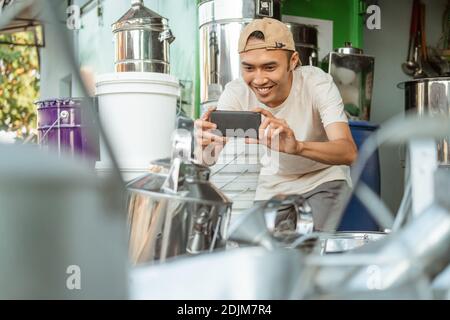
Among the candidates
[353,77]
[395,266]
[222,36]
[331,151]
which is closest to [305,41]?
[353,77]

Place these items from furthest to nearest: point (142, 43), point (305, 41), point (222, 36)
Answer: point (305, 41)
point (222, 36)
point (142, 43)

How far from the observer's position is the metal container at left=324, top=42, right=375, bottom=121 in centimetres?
330

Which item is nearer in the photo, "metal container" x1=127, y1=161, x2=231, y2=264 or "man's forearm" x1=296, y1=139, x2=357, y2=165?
"metal container" x1=127, y1=161, x2=231, y2=264

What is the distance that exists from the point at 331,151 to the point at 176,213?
97 cm

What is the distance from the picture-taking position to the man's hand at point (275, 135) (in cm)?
133

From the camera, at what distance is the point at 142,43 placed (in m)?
2.38

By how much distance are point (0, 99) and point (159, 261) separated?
0.43m

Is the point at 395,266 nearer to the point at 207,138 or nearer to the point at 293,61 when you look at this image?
the point at 207,138

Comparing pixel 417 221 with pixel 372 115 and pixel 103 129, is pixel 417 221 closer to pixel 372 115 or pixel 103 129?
pixel 103 129

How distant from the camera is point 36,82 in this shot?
1.85m

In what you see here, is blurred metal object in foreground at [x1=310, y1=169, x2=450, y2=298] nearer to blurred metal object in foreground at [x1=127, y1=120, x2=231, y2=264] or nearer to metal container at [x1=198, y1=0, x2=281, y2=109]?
blurred metal object in foreground at [x1=127, y1=120, x2=231, y2=264]

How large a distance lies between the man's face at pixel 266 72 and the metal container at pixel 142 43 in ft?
Result: 1.92

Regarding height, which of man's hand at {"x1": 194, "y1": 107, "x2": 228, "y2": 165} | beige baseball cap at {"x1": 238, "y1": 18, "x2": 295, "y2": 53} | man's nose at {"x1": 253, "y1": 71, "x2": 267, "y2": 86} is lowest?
man's hand at {"x1": 194, "y1": 107, "x2": 228, "y2": 165}

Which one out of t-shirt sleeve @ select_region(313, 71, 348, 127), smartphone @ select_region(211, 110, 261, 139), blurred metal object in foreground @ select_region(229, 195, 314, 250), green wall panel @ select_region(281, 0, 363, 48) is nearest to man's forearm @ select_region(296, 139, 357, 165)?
t-shirt sleeve @ select_region(313, 71, 348, 127)
